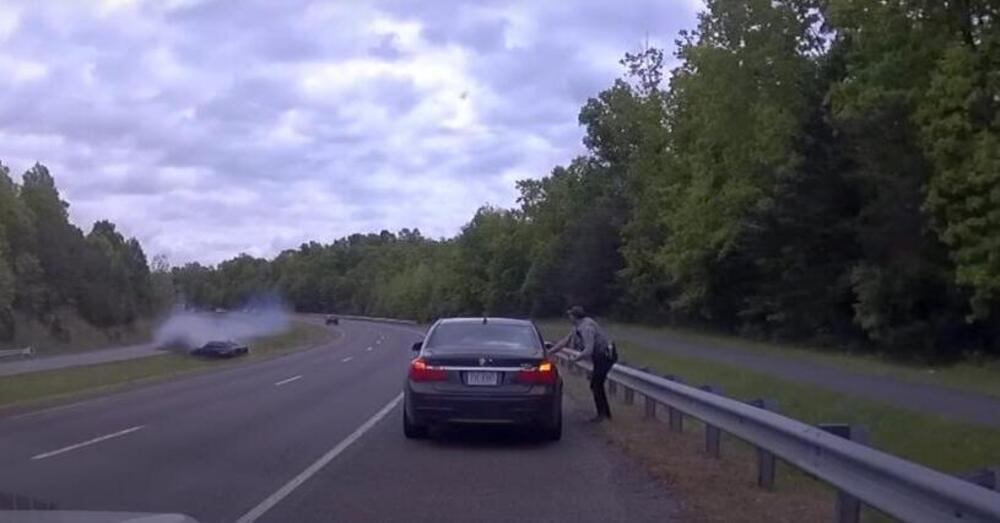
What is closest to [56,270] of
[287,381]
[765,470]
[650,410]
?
[287,381]

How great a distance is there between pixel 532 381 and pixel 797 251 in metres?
34.0

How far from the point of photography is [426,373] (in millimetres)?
17391

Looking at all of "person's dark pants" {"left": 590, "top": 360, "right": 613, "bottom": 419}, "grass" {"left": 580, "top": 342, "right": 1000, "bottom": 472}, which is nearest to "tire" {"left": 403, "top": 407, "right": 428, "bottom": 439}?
"person's dark pants" {"left": 590, "top": 360, "right": 613, "bottom": 419}

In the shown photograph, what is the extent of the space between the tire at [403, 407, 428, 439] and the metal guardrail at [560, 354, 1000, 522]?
3.60 metres

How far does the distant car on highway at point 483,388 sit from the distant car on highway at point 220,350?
44.1 meters

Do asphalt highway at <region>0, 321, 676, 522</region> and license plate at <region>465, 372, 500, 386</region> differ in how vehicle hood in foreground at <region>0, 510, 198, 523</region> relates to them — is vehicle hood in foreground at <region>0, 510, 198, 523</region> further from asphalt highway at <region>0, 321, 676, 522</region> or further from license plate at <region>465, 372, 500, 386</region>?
license plate at <region>465, 372, 500, 386</region>

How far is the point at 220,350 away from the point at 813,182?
25.9 m

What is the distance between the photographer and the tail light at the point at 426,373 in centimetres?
1734

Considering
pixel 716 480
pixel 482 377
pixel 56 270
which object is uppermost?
pixel 56 270

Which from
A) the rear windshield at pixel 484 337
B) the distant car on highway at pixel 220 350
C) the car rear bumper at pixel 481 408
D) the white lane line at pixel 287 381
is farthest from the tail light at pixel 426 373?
the distant car on highway at pixel 220 350

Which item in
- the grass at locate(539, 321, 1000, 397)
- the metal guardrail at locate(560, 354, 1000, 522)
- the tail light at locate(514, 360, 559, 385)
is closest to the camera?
the metal guardrail at locate(560, 354, 1000, 522)

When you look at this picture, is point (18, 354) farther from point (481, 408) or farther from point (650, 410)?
point (481, 408)

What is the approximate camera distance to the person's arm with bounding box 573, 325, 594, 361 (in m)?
21.0

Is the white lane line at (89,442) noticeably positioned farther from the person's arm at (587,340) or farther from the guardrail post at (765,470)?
the guardrail post at (765,470)
